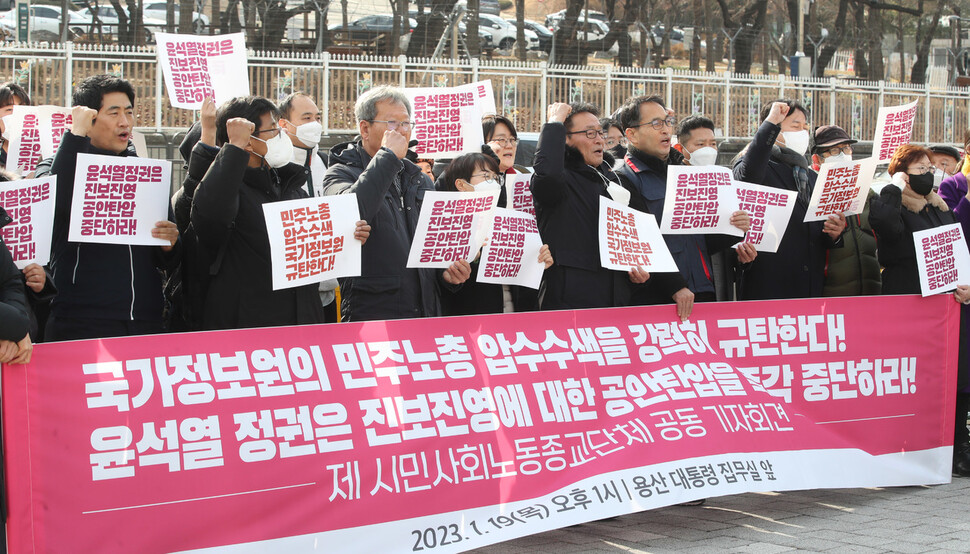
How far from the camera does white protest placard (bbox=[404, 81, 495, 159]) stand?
6.21 m

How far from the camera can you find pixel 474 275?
557cm

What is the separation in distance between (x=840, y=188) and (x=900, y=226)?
1.65ft

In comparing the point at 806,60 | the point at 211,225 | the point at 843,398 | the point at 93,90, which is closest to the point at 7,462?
the point at 211,225

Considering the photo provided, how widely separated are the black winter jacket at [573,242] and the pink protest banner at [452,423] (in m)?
0.32

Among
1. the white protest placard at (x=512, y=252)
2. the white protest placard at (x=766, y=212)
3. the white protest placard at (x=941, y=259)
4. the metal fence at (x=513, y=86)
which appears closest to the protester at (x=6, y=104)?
the white protest placard at (x=512, y=252)

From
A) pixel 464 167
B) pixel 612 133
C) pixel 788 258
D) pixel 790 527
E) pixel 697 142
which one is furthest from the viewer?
pixel 612 133

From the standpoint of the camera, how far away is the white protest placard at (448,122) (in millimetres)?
6207

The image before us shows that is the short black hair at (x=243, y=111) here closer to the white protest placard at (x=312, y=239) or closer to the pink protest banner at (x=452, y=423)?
the white protest placard at (x=312, y=239)

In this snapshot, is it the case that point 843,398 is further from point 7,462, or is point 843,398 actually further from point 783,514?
point 7,462

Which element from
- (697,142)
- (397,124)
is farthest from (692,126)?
(397,124)

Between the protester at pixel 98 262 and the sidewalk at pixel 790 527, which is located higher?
the protester at pixel 98 262

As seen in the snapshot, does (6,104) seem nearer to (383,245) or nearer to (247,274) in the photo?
(247,274)

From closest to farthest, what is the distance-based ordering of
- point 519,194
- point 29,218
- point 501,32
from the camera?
point 29,218 < point 519,194 < point 501,32

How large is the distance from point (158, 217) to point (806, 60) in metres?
25.1
